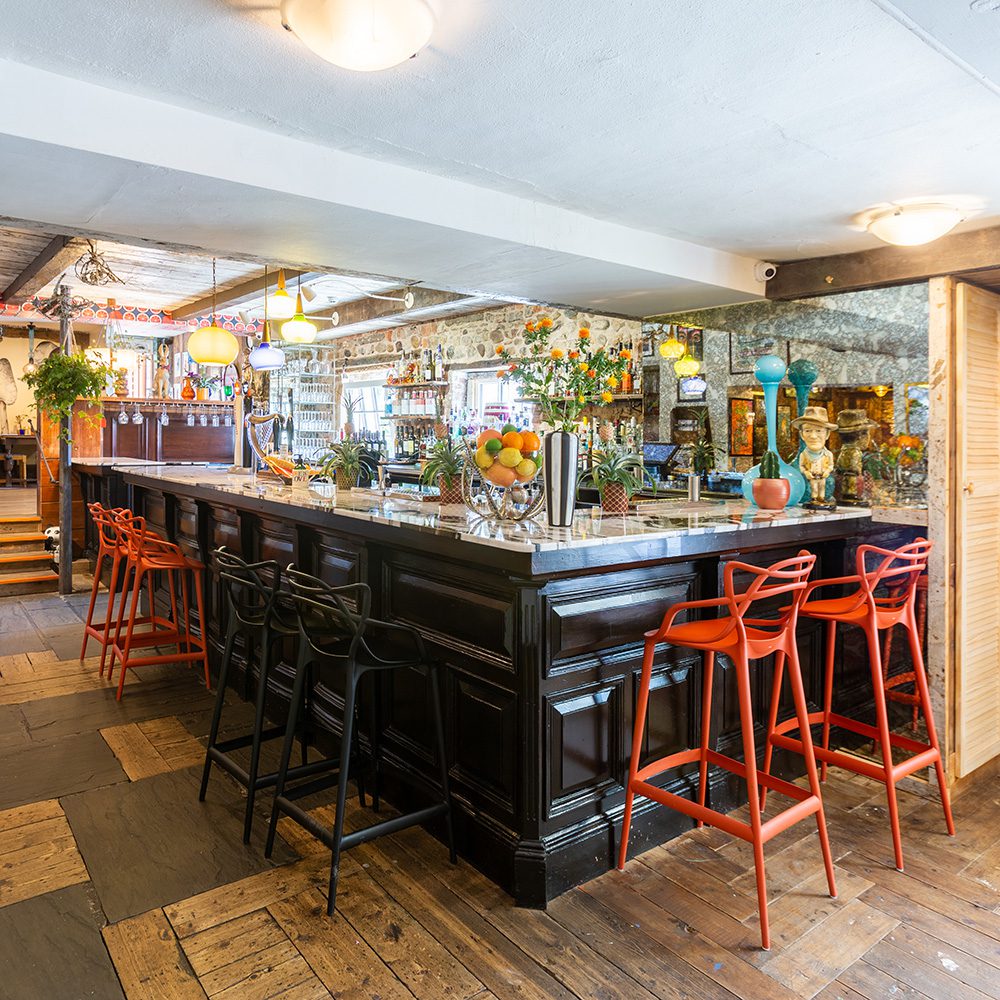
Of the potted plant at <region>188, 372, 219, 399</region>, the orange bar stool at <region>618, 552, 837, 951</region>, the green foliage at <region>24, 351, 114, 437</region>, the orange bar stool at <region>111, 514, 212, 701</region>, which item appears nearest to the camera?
the orange bar stool at <region>618, 552, 837, 951</region>

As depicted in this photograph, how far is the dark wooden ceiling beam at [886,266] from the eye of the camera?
3.17 meters

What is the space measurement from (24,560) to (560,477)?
6392 mm

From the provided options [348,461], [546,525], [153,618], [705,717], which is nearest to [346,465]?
[348,461]

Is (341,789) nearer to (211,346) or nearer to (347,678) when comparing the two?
(347,678)

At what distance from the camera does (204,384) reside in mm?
10484

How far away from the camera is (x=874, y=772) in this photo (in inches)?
108

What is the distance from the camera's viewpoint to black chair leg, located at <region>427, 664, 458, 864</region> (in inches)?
100

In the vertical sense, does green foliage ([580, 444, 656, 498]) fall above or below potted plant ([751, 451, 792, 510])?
above

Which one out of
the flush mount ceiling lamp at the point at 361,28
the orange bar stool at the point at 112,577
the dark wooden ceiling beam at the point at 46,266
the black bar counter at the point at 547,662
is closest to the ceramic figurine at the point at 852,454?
the black bar counter at the point at 547,662

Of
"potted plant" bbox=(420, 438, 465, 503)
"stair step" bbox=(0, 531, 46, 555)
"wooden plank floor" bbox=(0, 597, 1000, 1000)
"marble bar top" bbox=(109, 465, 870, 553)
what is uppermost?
"potted plant" bbox=(420, 438, 465, 503)

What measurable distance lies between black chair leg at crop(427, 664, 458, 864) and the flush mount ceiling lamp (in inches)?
69.4

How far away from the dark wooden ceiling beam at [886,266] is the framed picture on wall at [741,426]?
59 cm

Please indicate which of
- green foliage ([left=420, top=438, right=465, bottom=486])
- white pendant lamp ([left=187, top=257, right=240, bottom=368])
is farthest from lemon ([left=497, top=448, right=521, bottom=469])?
white pendant lamp ([left=187, top=257, right=240, bottom=368])

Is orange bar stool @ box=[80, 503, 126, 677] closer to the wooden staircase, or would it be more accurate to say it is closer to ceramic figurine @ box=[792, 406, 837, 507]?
the wooden staircase
